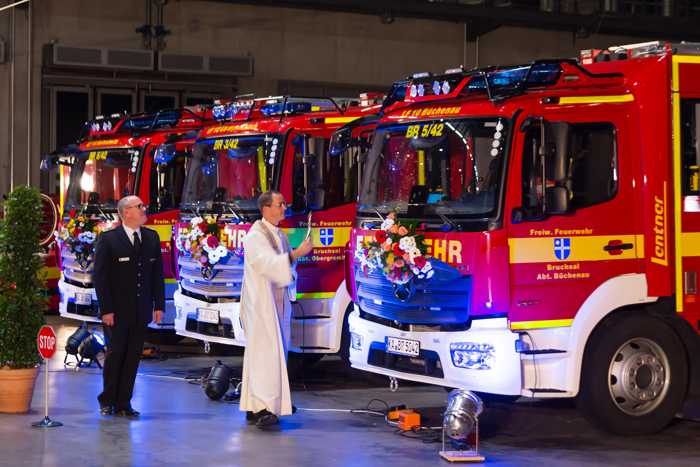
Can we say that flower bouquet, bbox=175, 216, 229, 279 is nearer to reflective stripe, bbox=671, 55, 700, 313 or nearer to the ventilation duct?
reflective stripe, bbox=671, 55, 700, 313

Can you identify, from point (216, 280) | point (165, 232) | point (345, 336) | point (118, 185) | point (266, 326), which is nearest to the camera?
point (266, 326)

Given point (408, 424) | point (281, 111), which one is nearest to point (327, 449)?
point (408, 424)

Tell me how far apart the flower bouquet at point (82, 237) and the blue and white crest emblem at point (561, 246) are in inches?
323

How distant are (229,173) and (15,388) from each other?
12.9 feet

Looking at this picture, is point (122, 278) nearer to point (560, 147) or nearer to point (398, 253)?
point (398, 253)

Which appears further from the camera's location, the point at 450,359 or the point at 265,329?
the point at 265,329

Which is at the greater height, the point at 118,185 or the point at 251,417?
the point at 118,185

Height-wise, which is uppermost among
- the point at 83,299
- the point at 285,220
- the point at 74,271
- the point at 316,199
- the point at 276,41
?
the point at 276,41

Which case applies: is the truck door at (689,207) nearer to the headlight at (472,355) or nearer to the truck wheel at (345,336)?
the headlight at (472,355)

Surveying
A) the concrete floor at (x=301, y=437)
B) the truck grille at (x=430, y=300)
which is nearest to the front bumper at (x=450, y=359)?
the truck grille at (x=430, y=300)

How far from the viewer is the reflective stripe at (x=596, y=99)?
34.3 feet

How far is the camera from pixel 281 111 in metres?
14.5

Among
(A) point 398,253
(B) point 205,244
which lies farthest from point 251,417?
(B) point 205,244

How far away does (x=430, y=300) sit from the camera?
10.5m
